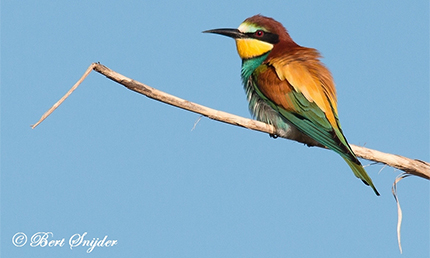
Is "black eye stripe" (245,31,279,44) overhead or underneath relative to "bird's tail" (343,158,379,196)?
overhead

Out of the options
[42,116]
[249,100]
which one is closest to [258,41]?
[249,100]

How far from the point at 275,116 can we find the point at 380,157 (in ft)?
2.74

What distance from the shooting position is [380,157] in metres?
2.53

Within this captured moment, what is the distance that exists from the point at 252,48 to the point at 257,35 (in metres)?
0.11

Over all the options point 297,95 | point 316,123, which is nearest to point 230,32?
point 297,95

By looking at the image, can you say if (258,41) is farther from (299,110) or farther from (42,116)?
(42,116)

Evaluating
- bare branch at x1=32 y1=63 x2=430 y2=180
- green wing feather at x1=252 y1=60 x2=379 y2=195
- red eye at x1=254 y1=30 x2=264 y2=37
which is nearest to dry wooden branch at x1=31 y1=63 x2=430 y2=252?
bare branch at x1=32 y1=63 x2=430 y2=180

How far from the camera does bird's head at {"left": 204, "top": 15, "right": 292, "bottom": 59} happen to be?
359 cm

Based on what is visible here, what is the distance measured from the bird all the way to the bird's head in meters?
0.06

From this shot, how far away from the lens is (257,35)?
11.9 ft

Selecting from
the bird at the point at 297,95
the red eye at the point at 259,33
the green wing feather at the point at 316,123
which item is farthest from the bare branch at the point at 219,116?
the red eye at the point at 259,33

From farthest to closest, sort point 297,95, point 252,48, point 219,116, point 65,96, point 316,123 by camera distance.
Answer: point 252,48
point 297,95
point 316,123
point 219,116
point 65,96

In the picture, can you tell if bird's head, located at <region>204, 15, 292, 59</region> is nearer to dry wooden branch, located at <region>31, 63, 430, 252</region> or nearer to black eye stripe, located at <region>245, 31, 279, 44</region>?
black eye stripe, located at <region>245, 31, 279, 44</region>

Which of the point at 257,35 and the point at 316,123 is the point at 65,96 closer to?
the point at 316,123
